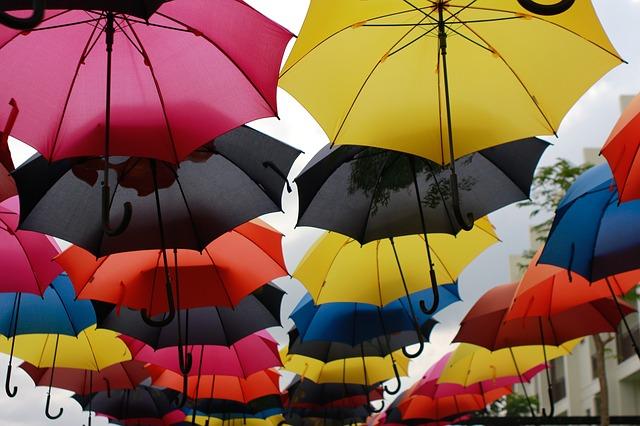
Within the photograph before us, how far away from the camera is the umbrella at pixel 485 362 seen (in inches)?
501

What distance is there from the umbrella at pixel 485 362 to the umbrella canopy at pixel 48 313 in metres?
A: 5.45

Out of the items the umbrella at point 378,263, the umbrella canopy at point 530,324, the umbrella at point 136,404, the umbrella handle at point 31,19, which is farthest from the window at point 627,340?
the umbrella handle at point 31,19

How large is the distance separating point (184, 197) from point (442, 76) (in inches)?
77.0

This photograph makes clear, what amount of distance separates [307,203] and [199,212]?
83cm

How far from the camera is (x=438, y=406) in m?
15.9

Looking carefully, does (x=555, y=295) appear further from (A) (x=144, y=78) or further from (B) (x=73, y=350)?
(B) (x=73, y=350)

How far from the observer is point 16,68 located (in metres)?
5.01

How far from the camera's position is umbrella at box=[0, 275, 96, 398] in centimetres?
898

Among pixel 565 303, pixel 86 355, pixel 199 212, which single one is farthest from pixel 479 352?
pixel 199 212

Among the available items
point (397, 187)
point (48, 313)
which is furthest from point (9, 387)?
point (397, 187)

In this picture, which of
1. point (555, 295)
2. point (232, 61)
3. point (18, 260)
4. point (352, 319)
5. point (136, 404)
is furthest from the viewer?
point (136, 404)

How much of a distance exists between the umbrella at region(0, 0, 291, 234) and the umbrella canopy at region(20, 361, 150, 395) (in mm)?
7433

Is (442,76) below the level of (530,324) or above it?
above

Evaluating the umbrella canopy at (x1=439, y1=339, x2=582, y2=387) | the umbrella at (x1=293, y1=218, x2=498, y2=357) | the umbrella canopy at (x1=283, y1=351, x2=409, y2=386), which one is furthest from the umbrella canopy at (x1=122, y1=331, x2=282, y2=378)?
the umbrella canopy at (x1=439, y1=339, x2=582, y2=387)
